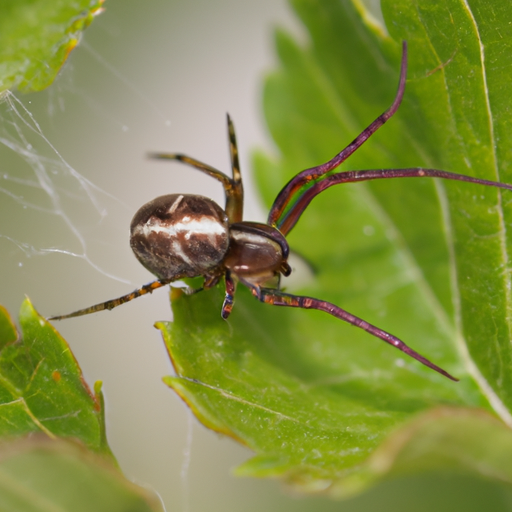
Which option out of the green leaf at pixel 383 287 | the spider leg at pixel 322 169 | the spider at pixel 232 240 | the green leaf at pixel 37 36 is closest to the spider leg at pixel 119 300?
the spider at pixel 232 240

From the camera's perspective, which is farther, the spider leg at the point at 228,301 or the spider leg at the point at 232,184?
the spider leg at the point at 232,184

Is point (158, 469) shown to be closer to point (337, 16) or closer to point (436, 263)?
point (436, 263)

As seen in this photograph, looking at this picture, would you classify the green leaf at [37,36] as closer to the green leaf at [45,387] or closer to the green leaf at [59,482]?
the green leaf at [45,387]

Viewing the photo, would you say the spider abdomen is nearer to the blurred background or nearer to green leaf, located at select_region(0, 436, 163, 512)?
the blurred background

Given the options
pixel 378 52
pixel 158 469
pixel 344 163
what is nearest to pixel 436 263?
pixel 344 163

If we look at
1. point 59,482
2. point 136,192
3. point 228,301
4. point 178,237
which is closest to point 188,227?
point 178,237

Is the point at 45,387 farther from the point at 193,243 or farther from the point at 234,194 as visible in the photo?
the point at 234,194
